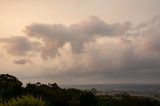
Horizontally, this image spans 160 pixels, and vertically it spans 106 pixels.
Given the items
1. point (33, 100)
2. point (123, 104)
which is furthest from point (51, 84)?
point (33, 100)

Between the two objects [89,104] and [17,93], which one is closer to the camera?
[17,93]

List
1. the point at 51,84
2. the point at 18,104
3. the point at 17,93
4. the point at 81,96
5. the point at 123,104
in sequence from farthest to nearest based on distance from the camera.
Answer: the point at 51,84 → the point at 123,104 → the point at 81,96 → the point at 17,93 → the point at 18,104

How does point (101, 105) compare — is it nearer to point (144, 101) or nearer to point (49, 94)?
point (49, 94)

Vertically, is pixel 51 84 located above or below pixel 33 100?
above

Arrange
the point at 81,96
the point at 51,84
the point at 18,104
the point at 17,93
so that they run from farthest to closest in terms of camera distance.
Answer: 1. the point at 51,84
2. the point at 81,96
3. the point at 17,93
4. the point at 18,104

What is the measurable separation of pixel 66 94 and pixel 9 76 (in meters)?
20.4

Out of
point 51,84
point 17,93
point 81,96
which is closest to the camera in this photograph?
point 17,93

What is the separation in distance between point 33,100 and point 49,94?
102ft

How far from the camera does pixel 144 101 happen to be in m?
85.1

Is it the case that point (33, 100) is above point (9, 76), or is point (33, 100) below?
below

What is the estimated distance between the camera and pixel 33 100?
3534 cm

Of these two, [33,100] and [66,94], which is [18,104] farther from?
[66,94]

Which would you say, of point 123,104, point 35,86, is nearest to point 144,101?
point 123,104

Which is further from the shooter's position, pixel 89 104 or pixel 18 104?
pixel 89 104
